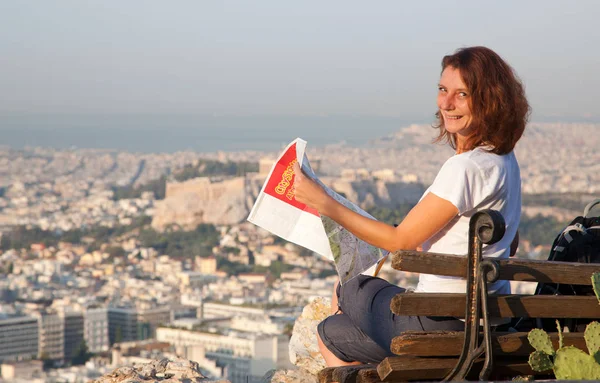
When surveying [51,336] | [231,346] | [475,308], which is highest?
[475,308]

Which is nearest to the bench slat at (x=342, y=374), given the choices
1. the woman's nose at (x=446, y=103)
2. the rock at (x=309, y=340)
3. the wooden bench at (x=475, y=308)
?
the wooden bench at (x=475, y=308)

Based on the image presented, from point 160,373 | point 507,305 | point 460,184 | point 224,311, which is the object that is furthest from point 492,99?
point 224,311

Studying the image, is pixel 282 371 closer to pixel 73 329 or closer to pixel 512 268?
pixel 512 268

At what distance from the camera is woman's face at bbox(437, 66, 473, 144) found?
2.15 meters

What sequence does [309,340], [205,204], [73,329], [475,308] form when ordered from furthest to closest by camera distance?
[205,204] < [73,329] < [309,340] < [475,308]

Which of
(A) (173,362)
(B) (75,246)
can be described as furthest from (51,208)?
(A) (173,362)

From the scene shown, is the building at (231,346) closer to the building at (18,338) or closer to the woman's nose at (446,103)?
the building at (18,338)

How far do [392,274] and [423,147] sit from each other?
143 feet

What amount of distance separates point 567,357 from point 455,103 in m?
0.56

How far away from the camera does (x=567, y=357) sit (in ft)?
Result: 6.41

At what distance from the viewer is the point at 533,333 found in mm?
1919

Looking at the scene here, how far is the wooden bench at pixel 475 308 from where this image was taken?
1822mm

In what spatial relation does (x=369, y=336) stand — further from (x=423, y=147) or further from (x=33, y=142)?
(x=33, y=142)

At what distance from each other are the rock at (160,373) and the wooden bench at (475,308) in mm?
926
